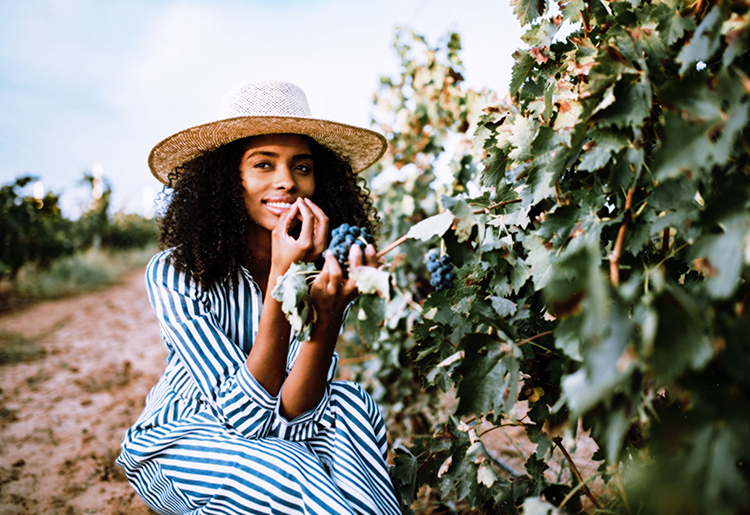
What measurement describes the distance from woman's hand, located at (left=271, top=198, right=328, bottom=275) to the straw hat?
45 centimetres

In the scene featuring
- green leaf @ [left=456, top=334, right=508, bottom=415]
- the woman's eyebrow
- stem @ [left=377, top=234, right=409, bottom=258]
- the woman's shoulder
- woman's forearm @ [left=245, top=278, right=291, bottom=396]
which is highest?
the woman's eyebrow

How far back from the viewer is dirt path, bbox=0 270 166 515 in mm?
2334

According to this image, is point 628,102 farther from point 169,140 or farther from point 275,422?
point 169,140

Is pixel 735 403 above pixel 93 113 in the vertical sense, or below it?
below

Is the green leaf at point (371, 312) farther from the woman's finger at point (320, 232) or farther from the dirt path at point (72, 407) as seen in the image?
the dirt path at point (72, 407)

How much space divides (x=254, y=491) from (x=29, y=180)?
690 centimetres

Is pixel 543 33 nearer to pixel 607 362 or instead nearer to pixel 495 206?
pixel 495 206

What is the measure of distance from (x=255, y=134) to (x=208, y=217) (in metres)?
0.38

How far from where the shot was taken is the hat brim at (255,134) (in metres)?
1.74

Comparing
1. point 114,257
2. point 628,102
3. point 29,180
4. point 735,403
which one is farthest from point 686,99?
point 114,257

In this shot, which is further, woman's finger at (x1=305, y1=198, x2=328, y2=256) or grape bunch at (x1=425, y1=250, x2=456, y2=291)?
grape bunch at (x1=425, y1=250, x2=456, y2=291)

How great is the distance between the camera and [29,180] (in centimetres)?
637

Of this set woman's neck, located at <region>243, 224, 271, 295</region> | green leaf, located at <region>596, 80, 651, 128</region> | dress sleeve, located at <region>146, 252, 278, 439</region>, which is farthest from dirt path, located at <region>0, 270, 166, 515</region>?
green leaf, located at <region>596, 80, 651, 128</region>

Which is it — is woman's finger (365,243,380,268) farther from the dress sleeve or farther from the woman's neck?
the woman's neck
